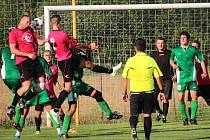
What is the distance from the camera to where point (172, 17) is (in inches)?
891

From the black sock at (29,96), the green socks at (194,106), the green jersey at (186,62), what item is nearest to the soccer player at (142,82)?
the black sock at (29,96)

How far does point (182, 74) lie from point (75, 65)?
365 centimetres

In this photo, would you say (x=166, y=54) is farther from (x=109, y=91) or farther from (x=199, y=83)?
(x=109, y=91)

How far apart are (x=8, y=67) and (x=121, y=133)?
300 cm

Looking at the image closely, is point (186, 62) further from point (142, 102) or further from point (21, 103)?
point (142, 102)

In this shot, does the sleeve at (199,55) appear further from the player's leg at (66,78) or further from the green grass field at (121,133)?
the player's leg at (66,78)

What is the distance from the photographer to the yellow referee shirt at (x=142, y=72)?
14.2 metres

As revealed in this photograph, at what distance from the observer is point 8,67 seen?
17.9 m

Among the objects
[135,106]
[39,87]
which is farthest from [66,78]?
[135,106]

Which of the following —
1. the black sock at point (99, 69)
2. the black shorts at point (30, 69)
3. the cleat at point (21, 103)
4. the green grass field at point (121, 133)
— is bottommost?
the green grass field at point (121, 133)

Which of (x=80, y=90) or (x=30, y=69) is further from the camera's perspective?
(x=80, y=90)

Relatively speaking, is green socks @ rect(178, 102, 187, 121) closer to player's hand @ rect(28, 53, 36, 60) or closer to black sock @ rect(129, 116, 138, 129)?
black sock @ rect(129, 116, 138, 129)

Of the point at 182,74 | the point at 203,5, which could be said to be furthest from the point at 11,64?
the point at 203,5

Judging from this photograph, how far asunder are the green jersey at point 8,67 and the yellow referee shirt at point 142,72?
4104 millimetres
